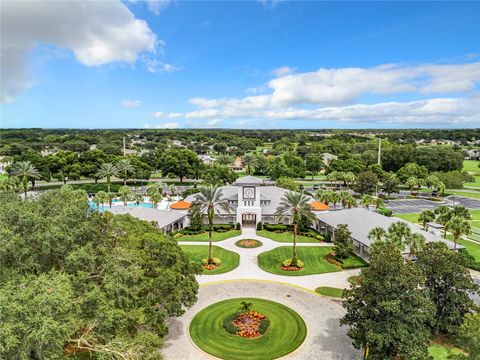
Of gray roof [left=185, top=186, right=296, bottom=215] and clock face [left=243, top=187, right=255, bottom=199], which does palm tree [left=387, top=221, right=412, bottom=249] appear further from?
clock face [left=243, top=187, right=255, bottom=199]

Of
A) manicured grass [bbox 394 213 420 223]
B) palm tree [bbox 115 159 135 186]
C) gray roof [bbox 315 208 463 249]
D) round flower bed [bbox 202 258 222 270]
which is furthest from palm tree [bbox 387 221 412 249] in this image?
palm tree [bbox 115 159 135 186]

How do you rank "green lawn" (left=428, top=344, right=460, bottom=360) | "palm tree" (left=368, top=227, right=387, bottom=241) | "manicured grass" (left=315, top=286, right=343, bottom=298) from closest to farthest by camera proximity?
"green lawn" (left=428, top=344, right=460, bottom=360) → "manicured grass" (left=315, top=286, right=343, bottom=298) → "palm tree" (left=368, top=227, right=387, bottom=241)

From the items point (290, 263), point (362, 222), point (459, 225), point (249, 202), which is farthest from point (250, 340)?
point (249, 202)


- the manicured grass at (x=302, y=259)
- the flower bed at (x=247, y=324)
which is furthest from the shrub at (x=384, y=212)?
the flower bed at (x=247, y=324)

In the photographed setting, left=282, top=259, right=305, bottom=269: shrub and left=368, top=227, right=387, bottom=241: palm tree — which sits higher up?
left=368, top=227, right=387, bottom=241: palm tree

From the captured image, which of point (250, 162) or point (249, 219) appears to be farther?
point (250, 162)

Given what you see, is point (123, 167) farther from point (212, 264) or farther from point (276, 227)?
point (212, 264)

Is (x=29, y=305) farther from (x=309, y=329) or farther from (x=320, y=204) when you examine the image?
(x=320, y=204)
